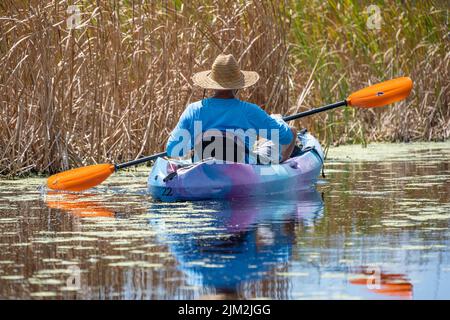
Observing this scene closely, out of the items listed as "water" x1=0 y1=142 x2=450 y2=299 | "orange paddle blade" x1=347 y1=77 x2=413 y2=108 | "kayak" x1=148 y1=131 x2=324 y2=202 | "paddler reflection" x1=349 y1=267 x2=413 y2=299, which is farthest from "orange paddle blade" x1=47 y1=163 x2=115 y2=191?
"paddler reflection" x1=349 y1=267 x2=413 y2=299

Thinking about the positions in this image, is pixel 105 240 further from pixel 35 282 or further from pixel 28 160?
pixel 28 160

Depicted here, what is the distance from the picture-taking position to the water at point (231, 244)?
234 inches

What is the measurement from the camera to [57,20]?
457 inches

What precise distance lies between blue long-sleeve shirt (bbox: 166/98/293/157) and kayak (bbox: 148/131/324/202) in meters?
0.17

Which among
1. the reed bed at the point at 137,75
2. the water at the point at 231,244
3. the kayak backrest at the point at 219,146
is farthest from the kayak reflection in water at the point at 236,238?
the reed bed at the point at 137,75

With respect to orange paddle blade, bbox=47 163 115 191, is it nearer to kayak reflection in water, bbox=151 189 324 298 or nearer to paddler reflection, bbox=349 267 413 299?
kayak reflection in water, bbox=151 189 324 298

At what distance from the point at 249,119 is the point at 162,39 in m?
2.83

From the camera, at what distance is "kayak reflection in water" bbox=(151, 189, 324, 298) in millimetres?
6246

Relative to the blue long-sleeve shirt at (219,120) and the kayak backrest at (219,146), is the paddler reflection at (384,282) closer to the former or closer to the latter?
the kayak backrest at (219,146)

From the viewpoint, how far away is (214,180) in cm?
974

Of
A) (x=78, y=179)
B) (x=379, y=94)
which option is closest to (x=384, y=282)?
(x=78, y=179)

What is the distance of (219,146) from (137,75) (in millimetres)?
2875

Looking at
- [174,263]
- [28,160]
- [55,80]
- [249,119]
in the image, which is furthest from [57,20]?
[174,263]

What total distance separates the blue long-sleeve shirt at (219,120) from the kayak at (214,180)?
174mm
